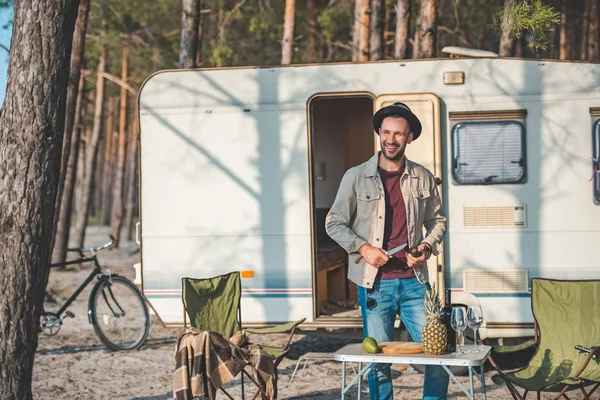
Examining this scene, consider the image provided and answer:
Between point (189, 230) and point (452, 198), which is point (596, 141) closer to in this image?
point (452, 198)

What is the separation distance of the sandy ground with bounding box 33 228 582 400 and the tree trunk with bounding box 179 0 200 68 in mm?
3256

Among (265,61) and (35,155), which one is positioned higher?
(265,61)

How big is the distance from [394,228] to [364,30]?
8143 millimetres

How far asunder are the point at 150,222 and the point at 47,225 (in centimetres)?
215

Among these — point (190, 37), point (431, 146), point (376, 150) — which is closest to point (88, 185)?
point (190, 37)

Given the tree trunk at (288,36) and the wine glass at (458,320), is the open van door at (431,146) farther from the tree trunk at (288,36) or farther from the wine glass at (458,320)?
the tree trunk at (288,36)

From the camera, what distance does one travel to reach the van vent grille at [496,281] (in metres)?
6.81

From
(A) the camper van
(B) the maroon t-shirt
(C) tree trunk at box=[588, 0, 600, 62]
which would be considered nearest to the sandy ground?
(A) the camper van

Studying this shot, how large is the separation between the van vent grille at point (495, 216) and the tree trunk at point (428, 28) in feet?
12.9

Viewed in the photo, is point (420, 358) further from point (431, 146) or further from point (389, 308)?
point (431, 146)

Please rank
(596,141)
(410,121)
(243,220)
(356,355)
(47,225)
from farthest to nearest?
(243,220)
(596,141)
(47,225)
(410,121)
(356,355)

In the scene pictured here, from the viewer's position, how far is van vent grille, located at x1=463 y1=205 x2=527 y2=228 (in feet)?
22.3

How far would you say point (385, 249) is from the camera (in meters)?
4.88

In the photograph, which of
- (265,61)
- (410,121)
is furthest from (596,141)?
(265,61)
